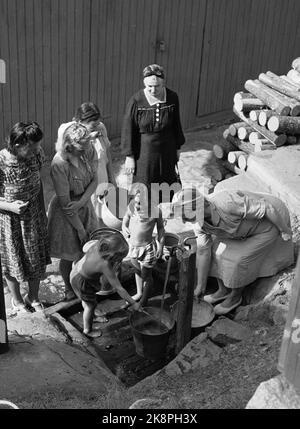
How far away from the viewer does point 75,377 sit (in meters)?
4.93

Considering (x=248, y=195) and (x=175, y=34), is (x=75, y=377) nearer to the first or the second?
(x=248, y=195)

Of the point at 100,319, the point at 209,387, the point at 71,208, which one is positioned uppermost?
the point at 71,208

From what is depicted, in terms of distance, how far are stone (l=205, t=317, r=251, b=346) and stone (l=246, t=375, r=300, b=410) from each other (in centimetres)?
164

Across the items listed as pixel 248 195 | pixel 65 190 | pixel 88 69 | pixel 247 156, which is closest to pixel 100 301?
pixel 65 190

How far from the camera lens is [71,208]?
5.82 meters

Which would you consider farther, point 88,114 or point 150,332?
point 88,114

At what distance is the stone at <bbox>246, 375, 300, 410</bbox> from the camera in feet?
12.9

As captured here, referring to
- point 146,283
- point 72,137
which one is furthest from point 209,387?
point 72,137

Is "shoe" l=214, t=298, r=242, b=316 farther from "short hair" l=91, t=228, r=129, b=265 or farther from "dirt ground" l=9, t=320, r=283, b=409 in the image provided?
"short hair" l=91, t=228, r=129, b=265

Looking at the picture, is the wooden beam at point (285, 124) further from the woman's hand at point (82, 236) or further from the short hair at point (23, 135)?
the short hair at point (23, 135)

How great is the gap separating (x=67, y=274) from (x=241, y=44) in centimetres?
705

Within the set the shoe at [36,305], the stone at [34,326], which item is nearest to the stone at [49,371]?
the stone at [34,326]

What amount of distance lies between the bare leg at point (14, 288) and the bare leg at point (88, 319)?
0.66 metres

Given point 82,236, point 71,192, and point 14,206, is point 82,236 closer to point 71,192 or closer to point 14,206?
point 71,192
